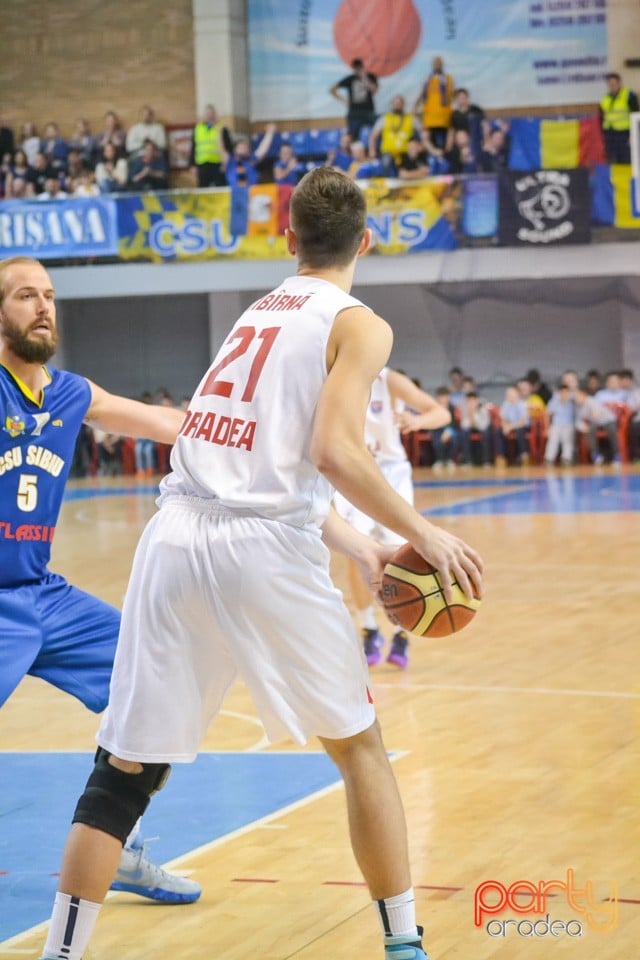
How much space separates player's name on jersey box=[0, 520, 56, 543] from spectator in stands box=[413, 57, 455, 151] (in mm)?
19173

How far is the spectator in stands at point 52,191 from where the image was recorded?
23.4 metres

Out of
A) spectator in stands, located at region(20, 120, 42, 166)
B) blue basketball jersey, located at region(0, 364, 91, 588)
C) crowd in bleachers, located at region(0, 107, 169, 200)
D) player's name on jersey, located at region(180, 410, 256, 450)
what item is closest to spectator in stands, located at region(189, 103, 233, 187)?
crowd in bleachers, located at region(0, 107, 169, 200)

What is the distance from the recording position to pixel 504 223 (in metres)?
21.4

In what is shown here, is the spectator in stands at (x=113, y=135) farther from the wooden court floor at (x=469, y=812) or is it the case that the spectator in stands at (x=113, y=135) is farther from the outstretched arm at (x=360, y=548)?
the outstretched arm at (x=360, y=548)

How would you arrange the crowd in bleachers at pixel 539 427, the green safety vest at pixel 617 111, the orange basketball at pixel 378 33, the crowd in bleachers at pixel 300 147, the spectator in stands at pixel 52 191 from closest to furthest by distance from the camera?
the green safety vest at pixel 617 111 → the crowd in bleachers at pixel 539 427 → the crowd in bleachers at pixel 300 147 → the spectator in stands at pixel 52 191 → the orange basketball at pixel 378 33

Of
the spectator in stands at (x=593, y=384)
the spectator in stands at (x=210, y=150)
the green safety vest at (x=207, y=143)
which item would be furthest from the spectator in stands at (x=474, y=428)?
the green safety vest at (x=207, y=143)

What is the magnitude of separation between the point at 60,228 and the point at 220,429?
2046cm

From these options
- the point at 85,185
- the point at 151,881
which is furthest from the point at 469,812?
the point at 85,185

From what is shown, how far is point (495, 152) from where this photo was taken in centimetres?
2191

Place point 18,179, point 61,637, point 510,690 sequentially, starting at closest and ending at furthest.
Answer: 1. point 61,637
2. point 510,690
3. point 18,179

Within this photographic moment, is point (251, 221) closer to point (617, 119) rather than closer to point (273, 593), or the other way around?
point (617, 119)

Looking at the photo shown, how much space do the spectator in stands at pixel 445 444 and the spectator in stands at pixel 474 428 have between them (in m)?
0.12

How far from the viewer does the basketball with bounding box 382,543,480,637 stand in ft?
11.7

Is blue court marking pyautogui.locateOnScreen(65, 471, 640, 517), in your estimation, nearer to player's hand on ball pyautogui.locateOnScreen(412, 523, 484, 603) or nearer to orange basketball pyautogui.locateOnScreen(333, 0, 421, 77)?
orange basketball pyautogui.locateOnScreen(333, 0, 421, 77)
